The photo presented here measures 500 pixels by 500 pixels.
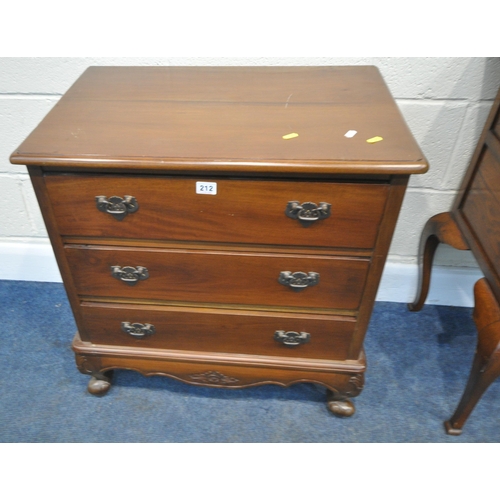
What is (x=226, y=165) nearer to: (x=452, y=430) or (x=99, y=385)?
(x=99, y=385)

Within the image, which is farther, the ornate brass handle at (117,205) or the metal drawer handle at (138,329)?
the metal drawer handle at (138,329)

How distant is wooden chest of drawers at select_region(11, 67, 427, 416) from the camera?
0.87 meters

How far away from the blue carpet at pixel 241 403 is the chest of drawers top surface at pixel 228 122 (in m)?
0.86

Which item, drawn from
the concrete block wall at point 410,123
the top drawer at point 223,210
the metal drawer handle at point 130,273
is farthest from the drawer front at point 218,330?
the concrete block wall at point 410,123

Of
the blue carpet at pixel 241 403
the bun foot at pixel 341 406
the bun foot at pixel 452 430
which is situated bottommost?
the blue carpet at pixel 241 403

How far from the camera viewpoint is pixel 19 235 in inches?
66.6

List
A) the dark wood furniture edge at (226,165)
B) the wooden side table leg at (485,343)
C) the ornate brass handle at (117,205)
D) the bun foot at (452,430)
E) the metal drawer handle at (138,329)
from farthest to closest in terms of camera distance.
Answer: the bun foot at (452,430) → the metal drawer handle at (138,329) → the wooden side table leg at (485,343) → the ornate brass handle at (117,205) → the dark wood furniture edge at (226,165)

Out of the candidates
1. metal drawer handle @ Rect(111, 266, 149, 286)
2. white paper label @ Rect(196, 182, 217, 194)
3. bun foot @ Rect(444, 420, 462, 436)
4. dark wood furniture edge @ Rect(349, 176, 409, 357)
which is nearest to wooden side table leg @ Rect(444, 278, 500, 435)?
bun foot @ Rect(444, 420, 462, 436)

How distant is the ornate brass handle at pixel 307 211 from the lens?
90 centimetres

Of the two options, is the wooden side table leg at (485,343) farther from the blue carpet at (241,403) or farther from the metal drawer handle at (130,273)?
the metal drawer handle at (130,273)

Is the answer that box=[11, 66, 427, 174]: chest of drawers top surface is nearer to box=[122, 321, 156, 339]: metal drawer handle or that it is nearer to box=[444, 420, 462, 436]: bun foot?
box=[122, 321, 156, 339]: metal drawer handle

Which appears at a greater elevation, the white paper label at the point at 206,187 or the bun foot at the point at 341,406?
the white paper label at the point at 206,187

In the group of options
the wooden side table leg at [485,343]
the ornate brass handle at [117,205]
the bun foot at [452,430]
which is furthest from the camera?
the bun foot at [452,430]

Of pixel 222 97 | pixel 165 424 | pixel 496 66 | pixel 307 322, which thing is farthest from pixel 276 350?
pixel 496 66
